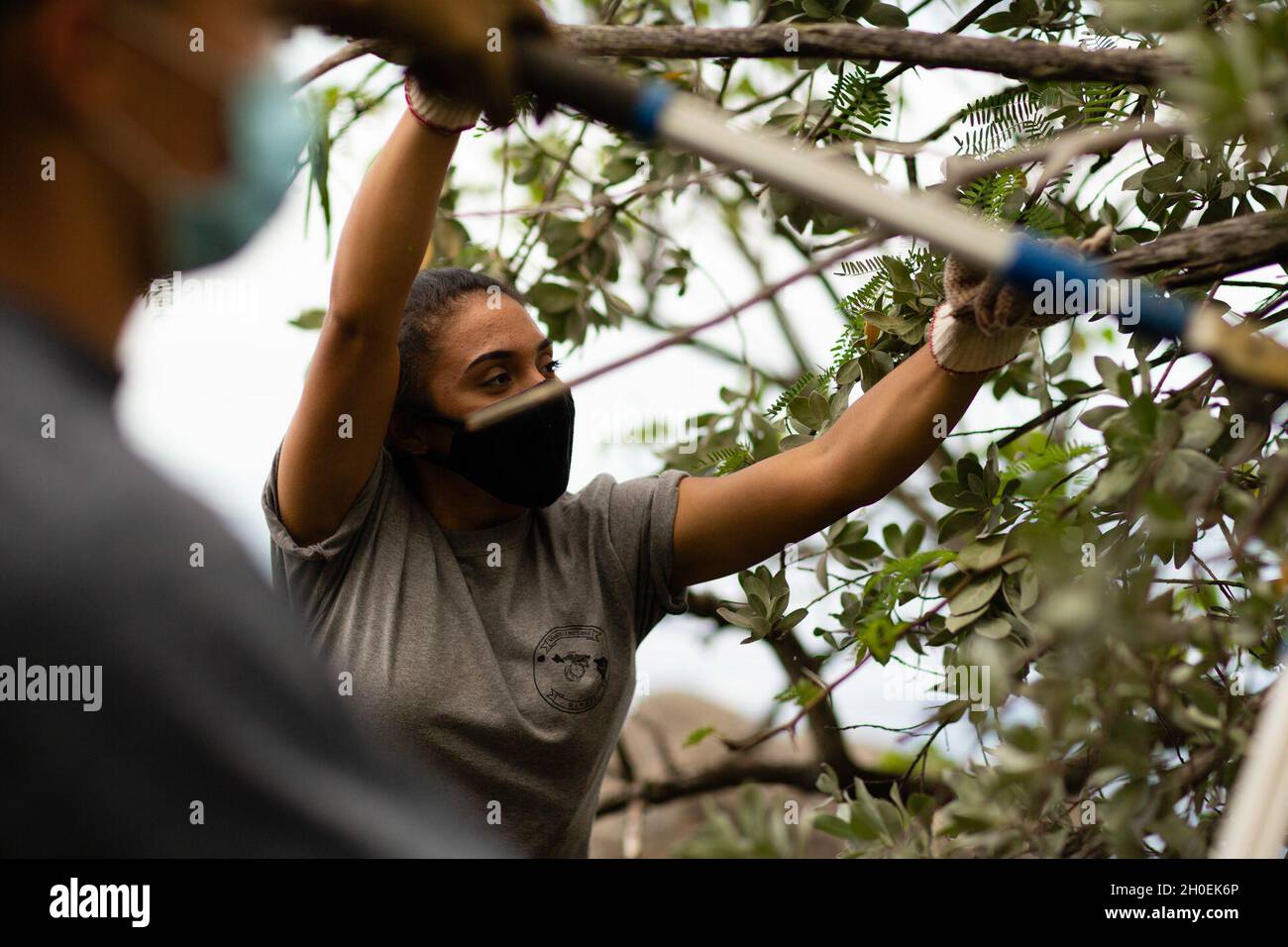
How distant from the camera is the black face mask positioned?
1.74 metres

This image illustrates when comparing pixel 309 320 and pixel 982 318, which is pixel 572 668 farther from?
pixel 309 320

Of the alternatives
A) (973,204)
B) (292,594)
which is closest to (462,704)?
(292,594)

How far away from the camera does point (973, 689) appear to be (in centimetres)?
129

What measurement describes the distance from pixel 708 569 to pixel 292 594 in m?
0.59

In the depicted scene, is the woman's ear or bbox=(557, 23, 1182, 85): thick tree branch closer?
bbox=(557, 23, 1182, 85): thick tree branch

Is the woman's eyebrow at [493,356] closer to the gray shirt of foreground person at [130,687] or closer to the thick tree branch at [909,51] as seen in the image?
the thick tree branch at [909,51]

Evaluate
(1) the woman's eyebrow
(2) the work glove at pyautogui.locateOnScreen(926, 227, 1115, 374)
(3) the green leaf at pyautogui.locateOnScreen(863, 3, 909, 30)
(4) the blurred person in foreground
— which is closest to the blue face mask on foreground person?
(4) the blurred person in foreground

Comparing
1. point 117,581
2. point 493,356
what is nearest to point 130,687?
point 117,581

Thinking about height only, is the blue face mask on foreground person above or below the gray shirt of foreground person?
above

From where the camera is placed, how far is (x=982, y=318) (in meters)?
1.35

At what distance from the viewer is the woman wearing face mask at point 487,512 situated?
1.52 meters

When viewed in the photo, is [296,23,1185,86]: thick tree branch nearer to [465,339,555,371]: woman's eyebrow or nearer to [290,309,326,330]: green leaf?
[465,339,555,371]: woman's eyebrow

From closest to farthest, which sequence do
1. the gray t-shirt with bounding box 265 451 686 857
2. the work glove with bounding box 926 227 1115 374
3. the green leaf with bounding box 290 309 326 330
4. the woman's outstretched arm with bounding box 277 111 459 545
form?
the work glove with bounding box 926 227 1115 374 → the woman's outstretched arm with bounding box 277 111 459 545 → the gray t-shirt with bounding box 265 451 686 857 → the green leaf with bounding box 290 309 326 330
